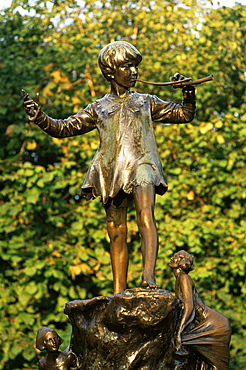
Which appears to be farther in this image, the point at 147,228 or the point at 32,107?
the point at 32,107

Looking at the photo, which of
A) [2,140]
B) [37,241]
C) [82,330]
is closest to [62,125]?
[82,330]

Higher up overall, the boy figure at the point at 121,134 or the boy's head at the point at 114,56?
the boy's head at the point at 114,56

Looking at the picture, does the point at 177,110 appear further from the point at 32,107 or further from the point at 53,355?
the point at 53,355

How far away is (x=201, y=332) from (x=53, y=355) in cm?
117

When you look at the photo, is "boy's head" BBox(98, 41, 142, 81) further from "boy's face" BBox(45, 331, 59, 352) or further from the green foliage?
the green foliage

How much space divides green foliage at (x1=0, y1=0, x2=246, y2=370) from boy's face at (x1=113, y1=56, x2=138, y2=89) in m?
5.28

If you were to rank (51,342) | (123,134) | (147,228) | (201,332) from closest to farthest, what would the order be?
(147,228), (201,332), (51,342), (123,134)

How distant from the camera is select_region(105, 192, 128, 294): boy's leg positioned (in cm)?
704

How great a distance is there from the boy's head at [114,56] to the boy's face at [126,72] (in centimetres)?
2

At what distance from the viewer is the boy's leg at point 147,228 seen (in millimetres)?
6375

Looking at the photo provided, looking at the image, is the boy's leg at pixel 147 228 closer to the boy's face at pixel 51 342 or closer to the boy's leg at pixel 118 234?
the boy's leg at pixel 118 234

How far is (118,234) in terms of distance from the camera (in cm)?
709

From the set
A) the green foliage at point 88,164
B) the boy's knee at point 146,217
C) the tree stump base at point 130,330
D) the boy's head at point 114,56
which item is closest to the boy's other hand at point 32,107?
the boy's head at point 114,56

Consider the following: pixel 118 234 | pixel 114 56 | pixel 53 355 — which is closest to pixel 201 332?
pixel 118 234
